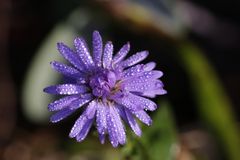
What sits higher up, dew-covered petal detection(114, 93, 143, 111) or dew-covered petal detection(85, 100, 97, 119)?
Answer: dew-covered petal detection(85, 100, 97, 119)

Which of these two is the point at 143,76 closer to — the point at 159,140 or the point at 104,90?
the point at 104,90

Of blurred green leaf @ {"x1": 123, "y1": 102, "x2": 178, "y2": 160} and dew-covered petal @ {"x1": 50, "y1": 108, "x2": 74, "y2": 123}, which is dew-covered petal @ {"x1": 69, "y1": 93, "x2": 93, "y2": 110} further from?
blurred green leaf @ {"x1": 123, "y1": 102, "x2": 178, "y2": 160}

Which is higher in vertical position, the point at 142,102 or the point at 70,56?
the point at 70,56

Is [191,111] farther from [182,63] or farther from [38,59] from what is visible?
[38,59]

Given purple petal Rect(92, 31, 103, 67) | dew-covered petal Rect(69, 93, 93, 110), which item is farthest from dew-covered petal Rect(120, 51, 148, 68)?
dew-covered petal Rect(69, 93, 93, 110)

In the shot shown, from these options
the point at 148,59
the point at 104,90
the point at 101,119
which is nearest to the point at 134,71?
the point at 104,90

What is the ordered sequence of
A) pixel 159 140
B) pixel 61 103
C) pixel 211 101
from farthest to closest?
1. pixel 211 101
2. pixel 159 140
3. pixel 61 103
